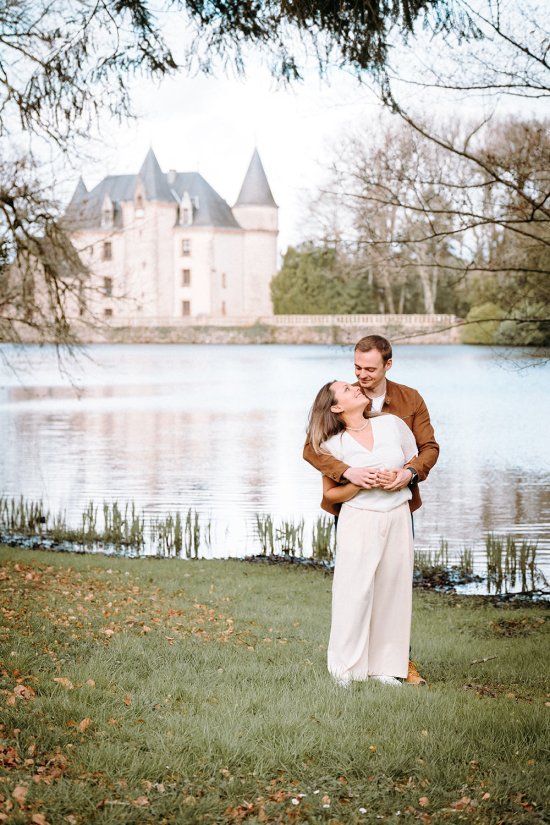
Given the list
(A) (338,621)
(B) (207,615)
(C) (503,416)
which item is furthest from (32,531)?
(C) (503,416)

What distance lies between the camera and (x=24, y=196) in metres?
9.98

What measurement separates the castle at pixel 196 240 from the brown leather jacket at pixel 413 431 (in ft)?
233

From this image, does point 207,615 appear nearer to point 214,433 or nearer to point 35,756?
point 35,756

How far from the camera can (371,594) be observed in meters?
4.36

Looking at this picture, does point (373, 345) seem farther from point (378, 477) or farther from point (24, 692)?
point (24, 692)

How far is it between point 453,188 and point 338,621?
4523 mm

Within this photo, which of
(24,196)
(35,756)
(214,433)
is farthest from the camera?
(214,433)

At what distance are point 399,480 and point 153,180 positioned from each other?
76306 mm

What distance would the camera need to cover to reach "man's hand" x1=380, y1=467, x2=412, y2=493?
13.8 ft

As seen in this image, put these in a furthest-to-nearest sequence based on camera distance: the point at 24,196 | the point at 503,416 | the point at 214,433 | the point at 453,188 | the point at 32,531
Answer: the point at 503,416 → the point at 214,433 → the point at 32,531 → the point at 24,196 → the point at 453,188

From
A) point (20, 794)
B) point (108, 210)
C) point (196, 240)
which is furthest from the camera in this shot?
point (196, 240)

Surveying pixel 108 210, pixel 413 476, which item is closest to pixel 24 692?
pixel 413 476

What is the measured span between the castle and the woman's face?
71.1m

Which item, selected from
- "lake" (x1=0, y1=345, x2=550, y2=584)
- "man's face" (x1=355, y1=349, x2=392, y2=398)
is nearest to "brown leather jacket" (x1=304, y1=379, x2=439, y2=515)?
"man's face" (x1=355, y1=349, x2=392, y2=398)
